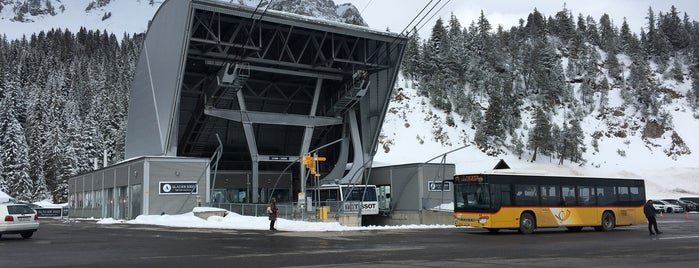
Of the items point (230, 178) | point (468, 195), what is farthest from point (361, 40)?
point (468, 195)

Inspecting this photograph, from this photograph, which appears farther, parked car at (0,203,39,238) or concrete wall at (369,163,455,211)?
concrete wall at (369,163,455,211)

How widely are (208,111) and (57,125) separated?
4936 cm

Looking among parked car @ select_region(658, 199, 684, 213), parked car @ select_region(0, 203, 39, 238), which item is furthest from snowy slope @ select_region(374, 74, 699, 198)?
parked car @ select_region(0, 203, 39, 238)

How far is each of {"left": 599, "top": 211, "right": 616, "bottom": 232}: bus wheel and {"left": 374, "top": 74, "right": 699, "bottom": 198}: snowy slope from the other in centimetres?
5172

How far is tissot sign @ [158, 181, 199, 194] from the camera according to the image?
39000mm

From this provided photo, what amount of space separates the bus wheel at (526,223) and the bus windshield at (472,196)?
5.70ft

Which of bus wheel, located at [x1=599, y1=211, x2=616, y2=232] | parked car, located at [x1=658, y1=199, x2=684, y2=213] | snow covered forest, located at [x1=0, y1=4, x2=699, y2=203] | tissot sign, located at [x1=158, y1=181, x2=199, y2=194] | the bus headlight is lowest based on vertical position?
parked car, located at [x1=658, y1=199, x2=684, y2=213]

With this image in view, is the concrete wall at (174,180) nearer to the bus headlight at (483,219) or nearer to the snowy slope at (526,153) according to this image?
the bus headlight at (483,219)

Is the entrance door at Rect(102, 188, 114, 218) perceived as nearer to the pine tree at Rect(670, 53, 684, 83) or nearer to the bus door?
the bus door

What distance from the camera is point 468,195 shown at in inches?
1043

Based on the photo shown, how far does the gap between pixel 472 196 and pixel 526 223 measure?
2.55 m

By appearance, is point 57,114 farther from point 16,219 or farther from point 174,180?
point 16,219

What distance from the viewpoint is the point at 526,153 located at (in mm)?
92688

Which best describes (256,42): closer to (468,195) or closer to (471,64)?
(468,195)
